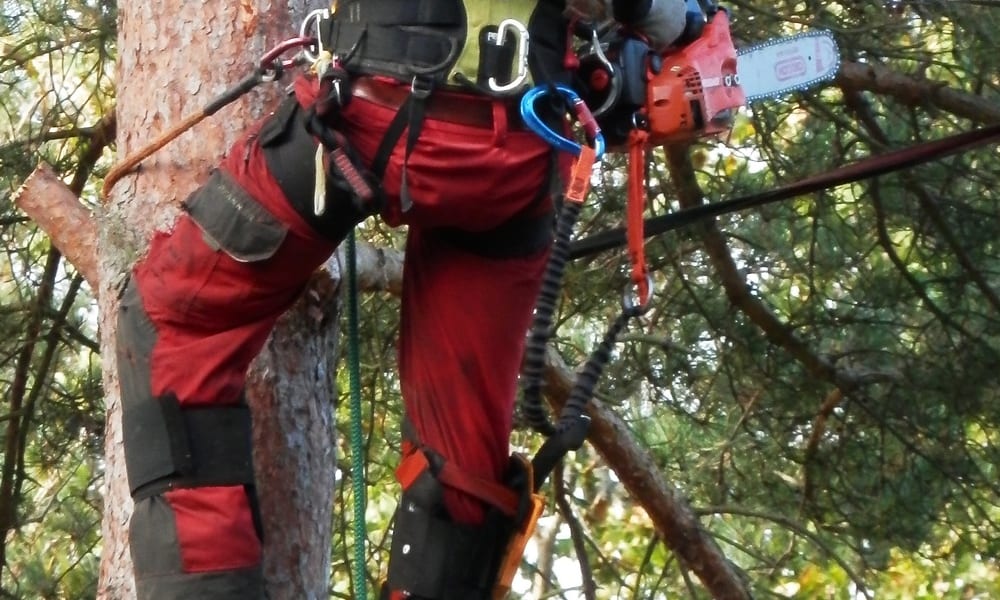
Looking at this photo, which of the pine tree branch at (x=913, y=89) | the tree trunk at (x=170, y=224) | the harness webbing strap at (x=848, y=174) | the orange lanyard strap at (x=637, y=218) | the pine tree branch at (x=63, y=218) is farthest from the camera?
the pine tree branch at (x=913, y=89)

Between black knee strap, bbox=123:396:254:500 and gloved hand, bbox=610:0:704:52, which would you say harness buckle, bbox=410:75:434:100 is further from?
black knee strap, bbox=123:396:254:500

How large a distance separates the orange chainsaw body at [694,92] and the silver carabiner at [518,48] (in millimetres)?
219

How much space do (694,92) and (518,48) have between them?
0.86ft

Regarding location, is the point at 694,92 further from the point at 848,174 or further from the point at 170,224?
the point at 848,174

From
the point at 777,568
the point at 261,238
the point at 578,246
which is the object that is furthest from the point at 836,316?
the point at 261,238

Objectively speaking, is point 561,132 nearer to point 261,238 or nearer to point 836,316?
point 261,238

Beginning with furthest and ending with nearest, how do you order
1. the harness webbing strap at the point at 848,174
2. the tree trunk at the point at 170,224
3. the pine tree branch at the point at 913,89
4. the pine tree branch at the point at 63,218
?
the pine tree branch at the point at 913,89
the harness webbing strap at the point at 848,174
the pine tree branch at the point at 63,218
the tree trunk at the point at 170,224

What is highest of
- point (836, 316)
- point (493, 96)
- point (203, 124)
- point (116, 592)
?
point (836, 316)

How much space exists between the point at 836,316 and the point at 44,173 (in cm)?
262

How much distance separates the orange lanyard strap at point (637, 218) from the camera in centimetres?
182

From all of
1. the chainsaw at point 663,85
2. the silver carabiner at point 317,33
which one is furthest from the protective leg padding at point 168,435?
the chainsaw at point 663,85

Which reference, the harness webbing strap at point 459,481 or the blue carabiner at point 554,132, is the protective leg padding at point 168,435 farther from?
the blue carabiner at point 554,132

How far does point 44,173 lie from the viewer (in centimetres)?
237

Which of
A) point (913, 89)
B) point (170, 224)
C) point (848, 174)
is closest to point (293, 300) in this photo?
point (170, 224)
